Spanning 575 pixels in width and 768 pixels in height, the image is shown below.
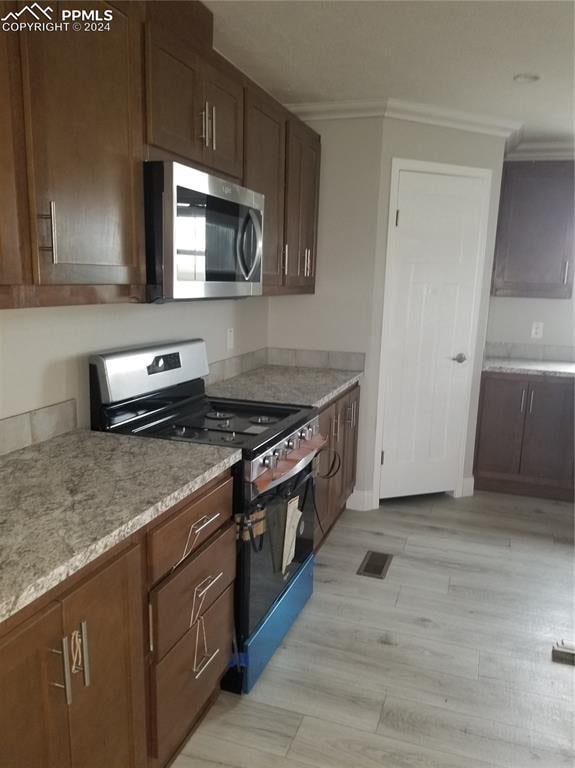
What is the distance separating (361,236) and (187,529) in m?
2.35

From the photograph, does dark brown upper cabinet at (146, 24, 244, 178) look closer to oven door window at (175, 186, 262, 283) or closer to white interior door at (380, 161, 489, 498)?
oven door window at (175, 186, 262, 283)

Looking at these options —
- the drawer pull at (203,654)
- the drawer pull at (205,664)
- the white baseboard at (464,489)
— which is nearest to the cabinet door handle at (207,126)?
the drawer pull at (203,654)

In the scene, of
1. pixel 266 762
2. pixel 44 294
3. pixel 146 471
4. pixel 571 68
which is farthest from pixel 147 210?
pixel 571 68

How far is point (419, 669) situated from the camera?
7.19 ft

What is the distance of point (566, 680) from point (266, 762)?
120 cm

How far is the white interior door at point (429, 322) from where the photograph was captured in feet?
11.2

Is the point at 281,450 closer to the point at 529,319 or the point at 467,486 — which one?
the point at 467,486

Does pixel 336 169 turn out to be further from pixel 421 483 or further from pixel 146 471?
pixel 146 471

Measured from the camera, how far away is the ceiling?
81.4 inches

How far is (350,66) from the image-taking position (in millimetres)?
2643

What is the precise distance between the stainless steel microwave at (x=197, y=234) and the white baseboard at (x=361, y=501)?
177 centimetres

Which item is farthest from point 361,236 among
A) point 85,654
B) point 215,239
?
point 85,654

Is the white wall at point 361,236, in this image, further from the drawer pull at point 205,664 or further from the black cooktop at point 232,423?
the drawer pull at point 205,664

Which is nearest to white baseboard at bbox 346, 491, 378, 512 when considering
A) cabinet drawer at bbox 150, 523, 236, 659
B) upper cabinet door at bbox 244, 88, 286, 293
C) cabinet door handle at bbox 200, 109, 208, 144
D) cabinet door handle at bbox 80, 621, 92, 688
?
upper cabinet door at bbox 244, 88, 286, 293
